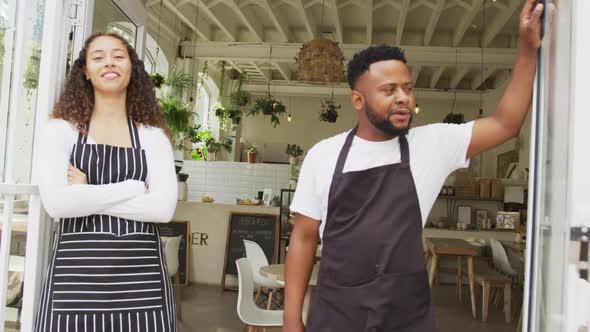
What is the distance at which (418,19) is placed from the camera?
32.4 ft

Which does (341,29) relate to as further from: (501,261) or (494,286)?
(494,286)

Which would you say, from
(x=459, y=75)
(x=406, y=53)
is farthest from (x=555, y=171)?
(x=459, y=75)

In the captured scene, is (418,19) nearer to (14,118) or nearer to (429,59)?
(429,59)

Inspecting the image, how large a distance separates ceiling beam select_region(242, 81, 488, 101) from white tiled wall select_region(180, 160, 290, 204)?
4.18 m

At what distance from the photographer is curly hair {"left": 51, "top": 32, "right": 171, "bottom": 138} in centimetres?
184

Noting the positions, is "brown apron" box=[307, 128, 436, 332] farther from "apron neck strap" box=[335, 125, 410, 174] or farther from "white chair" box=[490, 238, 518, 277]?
"white chair" box=[490, 238, 518, 277]

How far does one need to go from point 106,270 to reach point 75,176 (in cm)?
32

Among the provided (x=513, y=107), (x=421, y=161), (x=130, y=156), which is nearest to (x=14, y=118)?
Answer: (x=130, y=156)

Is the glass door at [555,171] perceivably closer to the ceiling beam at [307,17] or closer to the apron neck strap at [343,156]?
the apron neck strap at [343,156]

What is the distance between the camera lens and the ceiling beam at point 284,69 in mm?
13077

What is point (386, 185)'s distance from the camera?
60.9 inches

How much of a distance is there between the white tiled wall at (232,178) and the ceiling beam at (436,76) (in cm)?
442

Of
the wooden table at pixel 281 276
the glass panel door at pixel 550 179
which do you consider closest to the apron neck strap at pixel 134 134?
the glass panel door at pixel 550 179

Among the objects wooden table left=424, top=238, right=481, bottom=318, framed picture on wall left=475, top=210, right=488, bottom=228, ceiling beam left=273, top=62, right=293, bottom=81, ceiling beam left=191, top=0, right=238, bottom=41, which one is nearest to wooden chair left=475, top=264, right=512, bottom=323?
wooden table left=424, top=238, right=481, bottom=318
